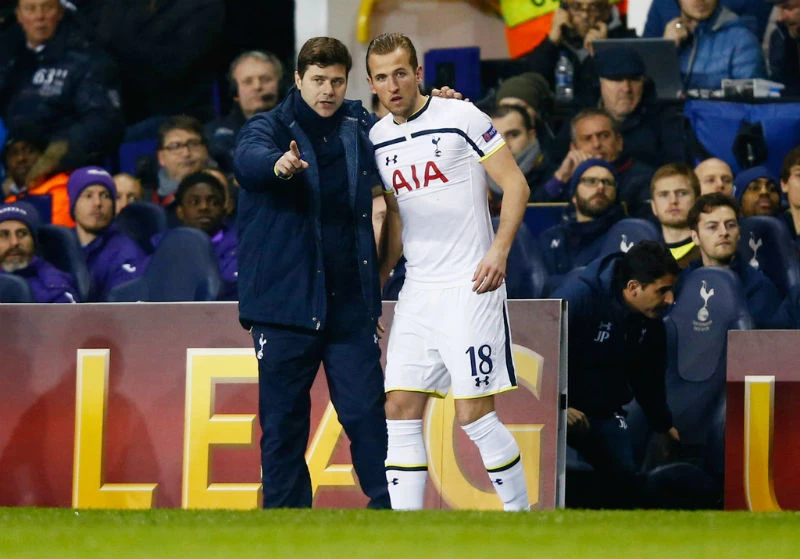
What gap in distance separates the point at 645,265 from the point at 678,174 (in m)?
0.96

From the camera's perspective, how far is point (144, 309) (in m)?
7.44

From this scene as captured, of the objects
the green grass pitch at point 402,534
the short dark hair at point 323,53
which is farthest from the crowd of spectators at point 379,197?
the green grass pitch at point 402,534

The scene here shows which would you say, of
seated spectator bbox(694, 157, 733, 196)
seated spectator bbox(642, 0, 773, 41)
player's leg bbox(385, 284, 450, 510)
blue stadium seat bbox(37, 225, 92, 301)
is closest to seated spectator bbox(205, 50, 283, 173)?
blue stadium seat bbox(37, 225, 92, 301)

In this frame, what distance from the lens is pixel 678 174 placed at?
835cm

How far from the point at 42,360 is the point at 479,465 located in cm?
224

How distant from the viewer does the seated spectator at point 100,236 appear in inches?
347

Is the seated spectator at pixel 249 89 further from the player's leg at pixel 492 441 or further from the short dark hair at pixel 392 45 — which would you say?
the player's leg at pixel 492 441

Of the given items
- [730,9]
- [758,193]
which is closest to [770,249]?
[758,193]

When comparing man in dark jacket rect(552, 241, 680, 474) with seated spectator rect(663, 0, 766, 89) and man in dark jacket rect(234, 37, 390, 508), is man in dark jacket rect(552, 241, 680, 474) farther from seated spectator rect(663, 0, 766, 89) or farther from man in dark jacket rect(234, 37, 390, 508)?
seated spectator rect(663, 0, 766, 89)

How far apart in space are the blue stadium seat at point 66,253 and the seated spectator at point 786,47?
439 cm

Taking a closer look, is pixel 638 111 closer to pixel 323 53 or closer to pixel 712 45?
pixel 712 45

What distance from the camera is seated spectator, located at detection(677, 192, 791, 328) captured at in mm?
7879

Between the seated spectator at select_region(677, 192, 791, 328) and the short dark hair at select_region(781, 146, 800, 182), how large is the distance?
0.54m

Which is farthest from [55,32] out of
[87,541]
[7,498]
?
[87,541]
